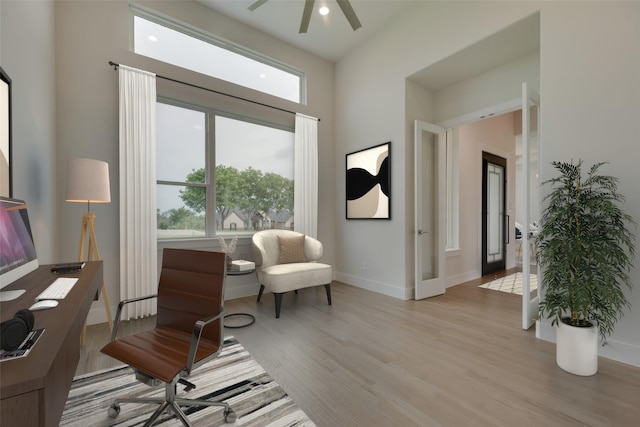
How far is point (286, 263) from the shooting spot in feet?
11.9

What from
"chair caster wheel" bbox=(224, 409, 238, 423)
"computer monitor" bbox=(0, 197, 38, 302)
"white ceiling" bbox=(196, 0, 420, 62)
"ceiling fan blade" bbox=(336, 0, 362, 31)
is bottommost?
"chair caster wheel" bbox=(224, 409, 238, 423)

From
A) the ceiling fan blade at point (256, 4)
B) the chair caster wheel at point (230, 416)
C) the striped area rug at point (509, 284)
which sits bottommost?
A: the striped area rug at point (509, 284)

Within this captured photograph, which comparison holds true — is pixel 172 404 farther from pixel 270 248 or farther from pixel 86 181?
pixel 270 248

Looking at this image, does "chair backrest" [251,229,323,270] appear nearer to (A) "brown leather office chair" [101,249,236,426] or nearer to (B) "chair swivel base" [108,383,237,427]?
(A) "brown leather office chair" [101,249,236,426]

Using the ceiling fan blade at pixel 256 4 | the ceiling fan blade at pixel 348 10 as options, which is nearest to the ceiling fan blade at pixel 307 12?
the ceiling fan blade at pixel 348 10

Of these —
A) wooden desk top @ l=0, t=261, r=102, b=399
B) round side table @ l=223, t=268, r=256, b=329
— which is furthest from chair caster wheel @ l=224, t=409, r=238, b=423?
round side table @ l=223, t=268, r=256, b=329

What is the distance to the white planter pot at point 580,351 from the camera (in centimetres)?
192

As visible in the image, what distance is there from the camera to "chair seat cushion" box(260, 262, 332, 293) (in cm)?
309

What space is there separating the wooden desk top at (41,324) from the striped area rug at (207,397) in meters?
0.75

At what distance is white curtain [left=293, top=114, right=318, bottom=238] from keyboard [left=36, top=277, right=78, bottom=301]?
9.42ft

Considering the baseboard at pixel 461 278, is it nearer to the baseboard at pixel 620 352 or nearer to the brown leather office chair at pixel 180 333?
the baseboard at pixel 620 352

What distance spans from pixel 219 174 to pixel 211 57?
1603mm

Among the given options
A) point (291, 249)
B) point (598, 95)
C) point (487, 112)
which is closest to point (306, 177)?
point (291, 249)

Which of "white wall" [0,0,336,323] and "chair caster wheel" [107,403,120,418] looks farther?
"white wall" [0,0,336,323]
